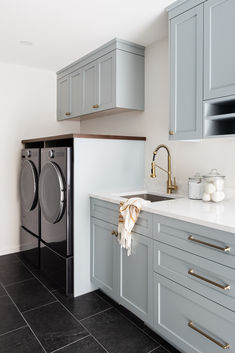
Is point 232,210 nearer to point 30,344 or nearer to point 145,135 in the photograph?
point 145,135

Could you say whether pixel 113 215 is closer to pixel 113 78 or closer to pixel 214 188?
pixel 214 188

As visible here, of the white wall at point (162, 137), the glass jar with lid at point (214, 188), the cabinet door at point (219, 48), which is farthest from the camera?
the white wall at point (162, 137)

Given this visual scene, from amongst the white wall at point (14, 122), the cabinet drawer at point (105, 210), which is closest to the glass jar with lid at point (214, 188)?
the cabinet drawer at point (105, 210)

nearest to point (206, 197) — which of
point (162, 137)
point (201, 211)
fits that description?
point (201, 211)

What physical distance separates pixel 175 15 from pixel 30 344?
2.50 meters

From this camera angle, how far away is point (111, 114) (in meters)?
3.30

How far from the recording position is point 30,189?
304 cm

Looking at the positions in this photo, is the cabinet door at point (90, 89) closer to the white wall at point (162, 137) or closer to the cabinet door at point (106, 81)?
the cabinet door at point (106, 81)

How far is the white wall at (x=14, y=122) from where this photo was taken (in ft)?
11.1

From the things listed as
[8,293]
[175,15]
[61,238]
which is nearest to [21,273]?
[8,293]

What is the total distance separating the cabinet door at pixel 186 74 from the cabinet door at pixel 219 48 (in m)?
0.06

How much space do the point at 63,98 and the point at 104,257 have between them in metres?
2.20

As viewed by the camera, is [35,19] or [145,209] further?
[35,19]

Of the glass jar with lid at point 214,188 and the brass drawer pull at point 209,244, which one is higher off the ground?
the glass jar with lid at point 214,188
